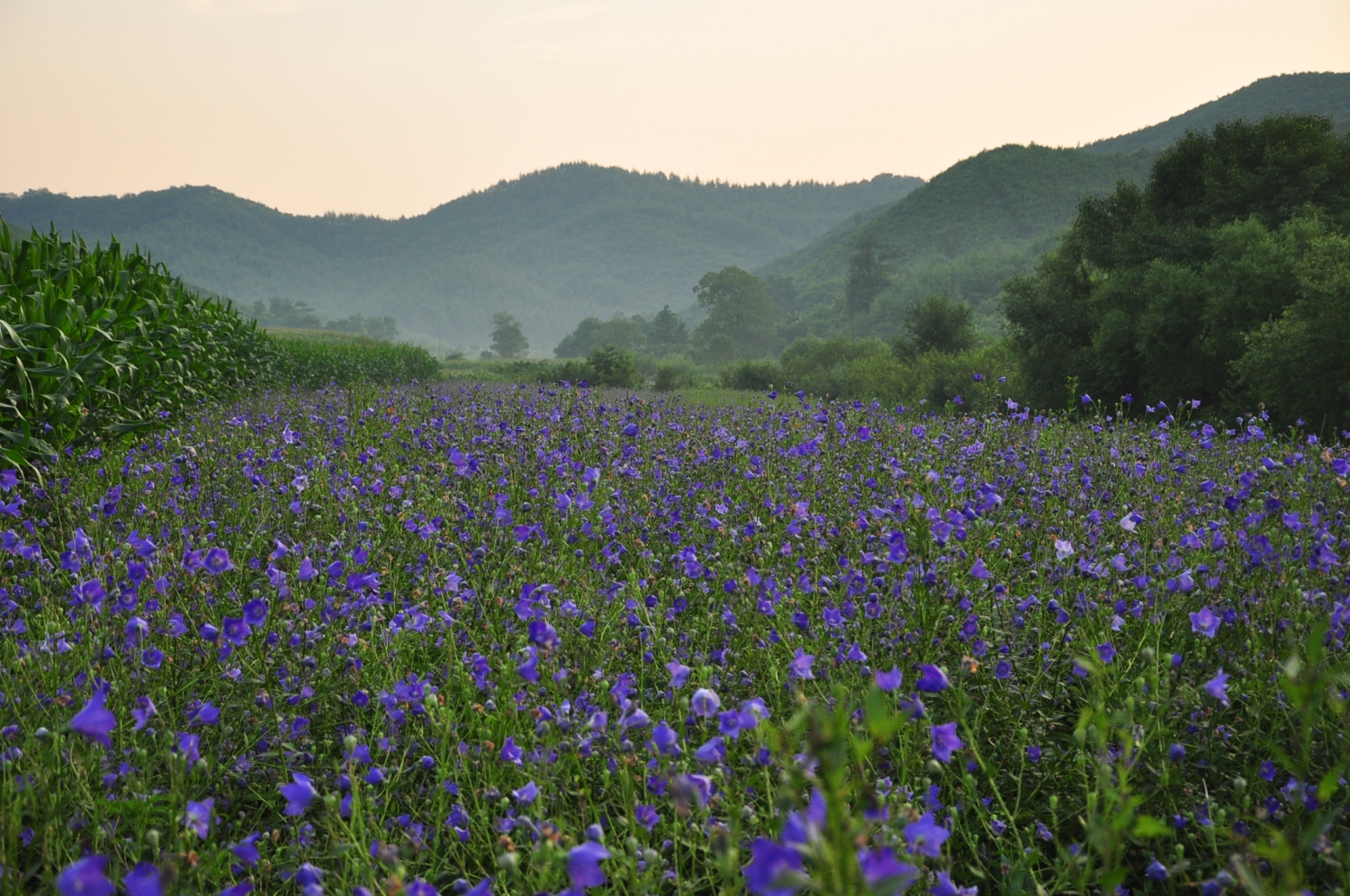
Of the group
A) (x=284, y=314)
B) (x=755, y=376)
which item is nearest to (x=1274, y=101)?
(x=755, y=376)

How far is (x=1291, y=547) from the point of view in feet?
8.85

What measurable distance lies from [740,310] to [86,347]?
89.1 meters

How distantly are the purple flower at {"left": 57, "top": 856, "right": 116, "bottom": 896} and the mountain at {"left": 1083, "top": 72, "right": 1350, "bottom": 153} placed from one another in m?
109

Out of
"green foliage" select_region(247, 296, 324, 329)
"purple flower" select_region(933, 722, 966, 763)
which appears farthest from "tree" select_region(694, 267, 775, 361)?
"green foliage" select_region(247, 296, 324, 329)

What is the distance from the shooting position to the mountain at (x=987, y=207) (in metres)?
92.6

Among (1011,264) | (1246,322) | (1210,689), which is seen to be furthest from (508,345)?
(1210,689)

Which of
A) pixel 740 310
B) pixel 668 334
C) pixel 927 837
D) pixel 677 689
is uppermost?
pixel 740 310

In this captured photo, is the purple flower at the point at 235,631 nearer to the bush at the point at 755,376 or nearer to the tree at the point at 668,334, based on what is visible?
the bush at the point at 755,376

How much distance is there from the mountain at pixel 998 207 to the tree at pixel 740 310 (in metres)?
6.58

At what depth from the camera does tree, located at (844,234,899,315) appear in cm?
8738

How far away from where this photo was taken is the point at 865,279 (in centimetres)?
8831

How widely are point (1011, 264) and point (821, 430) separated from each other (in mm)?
82398

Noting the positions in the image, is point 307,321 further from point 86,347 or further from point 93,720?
point 93,720

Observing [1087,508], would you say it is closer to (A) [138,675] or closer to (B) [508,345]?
(A) [138,675]
